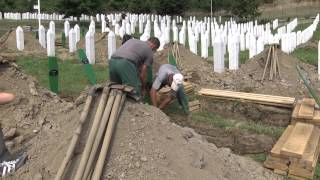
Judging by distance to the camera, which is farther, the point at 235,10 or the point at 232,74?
the point at 235,10

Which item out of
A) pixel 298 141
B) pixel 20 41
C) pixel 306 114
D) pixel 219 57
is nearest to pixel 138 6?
pixel 20 41

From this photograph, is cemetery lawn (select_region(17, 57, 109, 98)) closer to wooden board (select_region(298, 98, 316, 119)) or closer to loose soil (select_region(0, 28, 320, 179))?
loose soil (select_region(0, 28, 320, 179))

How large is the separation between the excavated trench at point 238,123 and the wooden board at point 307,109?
18.1 inches

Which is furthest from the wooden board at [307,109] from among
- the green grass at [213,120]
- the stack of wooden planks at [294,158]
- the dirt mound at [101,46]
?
the dirt mound at [101,46]

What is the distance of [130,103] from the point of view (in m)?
5.85

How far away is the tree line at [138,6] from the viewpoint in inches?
1363

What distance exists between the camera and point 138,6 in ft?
158

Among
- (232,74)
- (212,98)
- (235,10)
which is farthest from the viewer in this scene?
(235,10)

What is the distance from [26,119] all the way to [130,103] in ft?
6.11

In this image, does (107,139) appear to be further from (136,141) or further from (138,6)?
(138,6)

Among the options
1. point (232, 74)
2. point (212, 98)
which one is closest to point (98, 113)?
point (212, 98)

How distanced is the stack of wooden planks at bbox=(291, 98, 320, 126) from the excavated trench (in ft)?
1.20

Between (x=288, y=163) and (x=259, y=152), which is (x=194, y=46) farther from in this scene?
(x=288, y=163)

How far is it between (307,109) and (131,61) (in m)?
3.12
